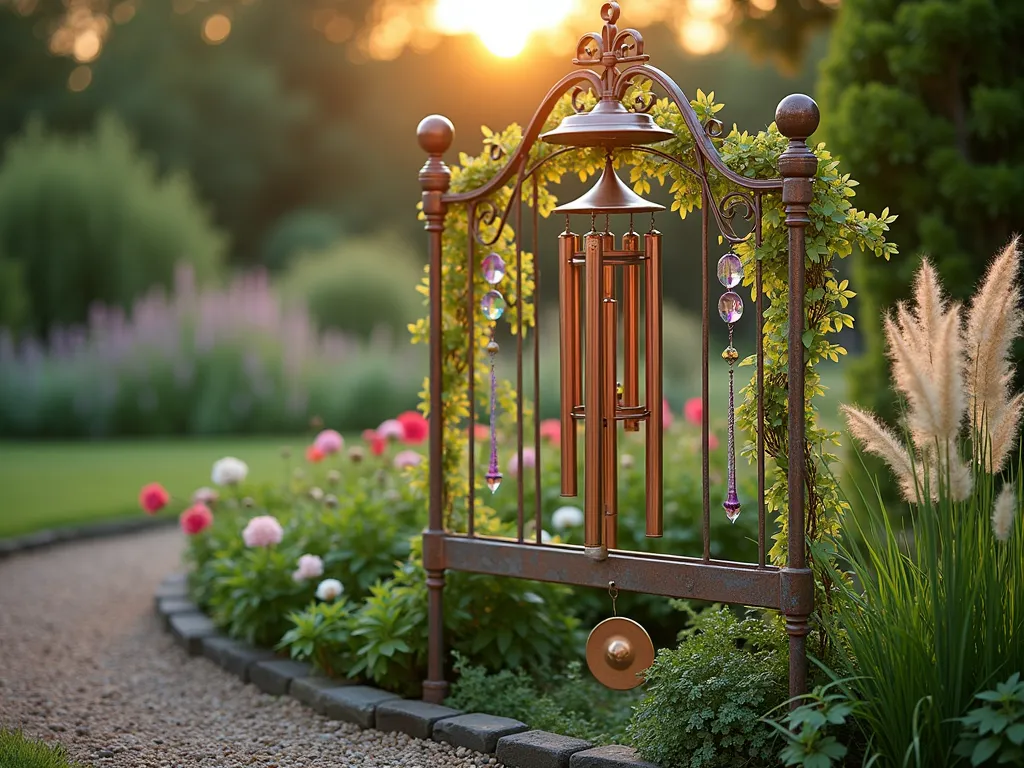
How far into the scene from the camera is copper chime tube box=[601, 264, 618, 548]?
347cm

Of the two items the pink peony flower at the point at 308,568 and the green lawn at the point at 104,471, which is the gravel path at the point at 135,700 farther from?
the green lawn at the point at 104,471

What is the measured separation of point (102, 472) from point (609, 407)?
7.50 metres

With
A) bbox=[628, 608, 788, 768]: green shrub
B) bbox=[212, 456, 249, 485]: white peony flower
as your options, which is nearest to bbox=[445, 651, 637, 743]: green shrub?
bbox=[628, 608, 788, 768]: green shrub

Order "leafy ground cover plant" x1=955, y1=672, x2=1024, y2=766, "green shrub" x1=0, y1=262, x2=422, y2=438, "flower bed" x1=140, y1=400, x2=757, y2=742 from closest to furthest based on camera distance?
1. "leafy ground cover plant" x1=955, y1=672, x2=1024, y2=766
2. "flower bed" x1=140, y1=400, x2=757, y2=742
3. "green shrub" x1=0, y1=262, x2=422, y2=438

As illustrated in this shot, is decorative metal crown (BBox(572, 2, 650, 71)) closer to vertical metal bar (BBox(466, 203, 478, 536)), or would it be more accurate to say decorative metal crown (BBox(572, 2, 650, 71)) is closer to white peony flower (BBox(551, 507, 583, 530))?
vertical metal bar (BBox(466, 203, 478, 536))

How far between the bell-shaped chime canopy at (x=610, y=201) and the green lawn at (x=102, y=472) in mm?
4707

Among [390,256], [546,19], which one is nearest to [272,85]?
[546,19]

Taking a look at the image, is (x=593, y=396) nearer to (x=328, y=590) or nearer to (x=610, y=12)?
(x=610, y=12)

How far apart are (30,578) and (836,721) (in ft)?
17.5

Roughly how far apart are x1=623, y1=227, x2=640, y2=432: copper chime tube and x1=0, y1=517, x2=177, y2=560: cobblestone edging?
517cm

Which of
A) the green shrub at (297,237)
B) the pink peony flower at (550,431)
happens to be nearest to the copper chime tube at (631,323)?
the pink peony flower at (550,431)

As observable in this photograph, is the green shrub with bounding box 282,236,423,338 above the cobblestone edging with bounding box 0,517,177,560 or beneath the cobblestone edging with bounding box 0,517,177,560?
above

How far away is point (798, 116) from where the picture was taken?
10.1ft

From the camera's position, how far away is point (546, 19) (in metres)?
27.9
